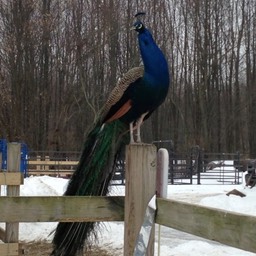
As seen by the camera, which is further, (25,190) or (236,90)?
(236,90)

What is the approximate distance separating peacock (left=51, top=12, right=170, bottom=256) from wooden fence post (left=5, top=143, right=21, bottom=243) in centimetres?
290

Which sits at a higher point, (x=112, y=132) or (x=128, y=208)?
(x=112, y=132)

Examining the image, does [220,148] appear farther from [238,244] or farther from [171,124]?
[238,244]

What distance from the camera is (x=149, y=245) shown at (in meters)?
2.95

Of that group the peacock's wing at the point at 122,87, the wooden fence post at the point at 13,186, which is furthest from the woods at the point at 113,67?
the peacock's wing at the point at 122,87

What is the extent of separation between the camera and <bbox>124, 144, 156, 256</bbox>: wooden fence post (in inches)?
117

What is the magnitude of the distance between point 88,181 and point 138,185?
0.51m

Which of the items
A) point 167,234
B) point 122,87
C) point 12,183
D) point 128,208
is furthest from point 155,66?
point 167,234

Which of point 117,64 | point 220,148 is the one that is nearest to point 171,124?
point 220,148

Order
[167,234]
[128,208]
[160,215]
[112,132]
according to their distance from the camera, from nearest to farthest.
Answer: [160,215] → [128,208] → [112,132] → [167,234]

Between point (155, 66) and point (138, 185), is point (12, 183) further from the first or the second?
point (138, 185)

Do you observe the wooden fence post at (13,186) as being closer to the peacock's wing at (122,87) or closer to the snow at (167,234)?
the snow at (167,234)

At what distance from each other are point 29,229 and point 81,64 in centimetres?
2255

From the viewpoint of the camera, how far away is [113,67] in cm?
3222
